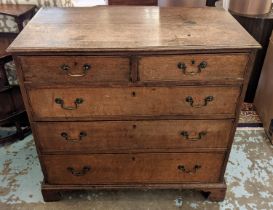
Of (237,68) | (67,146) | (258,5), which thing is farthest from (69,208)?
(258,5)

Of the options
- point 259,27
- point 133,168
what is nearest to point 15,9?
point 133,168

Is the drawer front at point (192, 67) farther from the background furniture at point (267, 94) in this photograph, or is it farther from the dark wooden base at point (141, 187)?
the background furniture at point (267, 94)

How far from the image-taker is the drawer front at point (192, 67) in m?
1.19

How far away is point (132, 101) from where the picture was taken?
130cm

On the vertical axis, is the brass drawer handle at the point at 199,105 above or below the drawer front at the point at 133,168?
above

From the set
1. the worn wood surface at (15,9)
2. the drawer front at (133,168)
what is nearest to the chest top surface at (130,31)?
the worn wood surface at (15,9)

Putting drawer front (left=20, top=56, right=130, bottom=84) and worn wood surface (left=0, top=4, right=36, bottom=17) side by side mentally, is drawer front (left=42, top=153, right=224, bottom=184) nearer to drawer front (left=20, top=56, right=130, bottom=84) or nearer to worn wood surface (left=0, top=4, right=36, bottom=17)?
drawer front (left=20, top=56, right=130, bottom=84)

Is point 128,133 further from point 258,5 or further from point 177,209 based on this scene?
point 258,5

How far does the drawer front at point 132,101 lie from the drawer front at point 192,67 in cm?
6

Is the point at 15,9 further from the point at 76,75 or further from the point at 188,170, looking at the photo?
the point at 188,170

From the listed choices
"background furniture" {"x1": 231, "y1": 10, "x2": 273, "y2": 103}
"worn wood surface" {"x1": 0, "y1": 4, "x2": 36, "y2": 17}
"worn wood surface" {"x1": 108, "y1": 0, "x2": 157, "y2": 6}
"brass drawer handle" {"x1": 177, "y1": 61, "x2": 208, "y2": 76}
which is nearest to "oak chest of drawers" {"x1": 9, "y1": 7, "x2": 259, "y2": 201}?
"brass drawer handle" {"x1": 177, "y1": 61, "x2": 208, "y2": 76}

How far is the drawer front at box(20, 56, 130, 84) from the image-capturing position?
1180mm

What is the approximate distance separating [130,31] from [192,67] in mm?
306

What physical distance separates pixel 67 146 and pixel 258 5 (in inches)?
59.4
